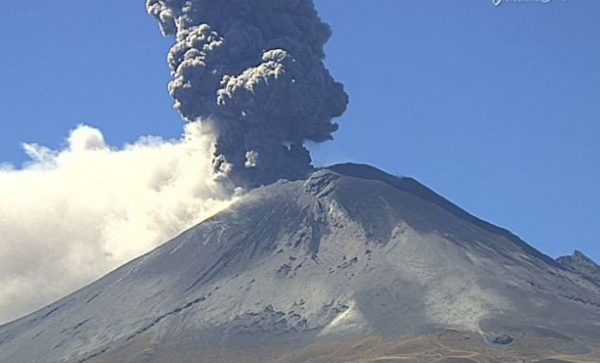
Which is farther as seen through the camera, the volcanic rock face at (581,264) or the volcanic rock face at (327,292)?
the volcanic rock face at (581,264)

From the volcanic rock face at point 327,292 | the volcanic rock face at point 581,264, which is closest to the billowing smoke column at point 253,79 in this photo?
the volcanic rock face at point 327,292

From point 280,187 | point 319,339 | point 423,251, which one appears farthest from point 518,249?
point 319,339

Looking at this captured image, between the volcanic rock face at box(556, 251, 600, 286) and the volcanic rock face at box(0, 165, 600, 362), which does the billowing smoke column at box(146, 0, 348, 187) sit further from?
the volcanic rock face at box(556, 251, 600, 286)

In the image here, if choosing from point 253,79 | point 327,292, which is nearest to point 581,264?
point 327,292

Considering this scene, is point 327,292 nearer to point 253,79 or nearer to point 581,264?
point 253,79

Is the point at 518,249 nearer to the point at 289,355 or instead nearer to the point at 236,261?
the point at 236,261

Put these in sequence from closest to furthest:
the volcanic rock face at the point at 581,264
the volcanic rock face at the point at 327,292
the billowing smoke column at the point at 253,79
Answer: the volcanic rock face at the point at 327,292 < the billowing smoke column at the point at 253,79 < the volcanic rock face at the point at 581,264

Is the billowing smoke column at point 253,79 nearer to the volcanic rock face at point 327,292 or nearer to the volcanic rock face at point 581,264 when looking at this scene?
the volcanic rock face at point 327,292

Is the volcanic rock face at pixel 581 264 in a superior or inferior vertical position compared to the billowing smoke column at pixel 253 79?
inferior
